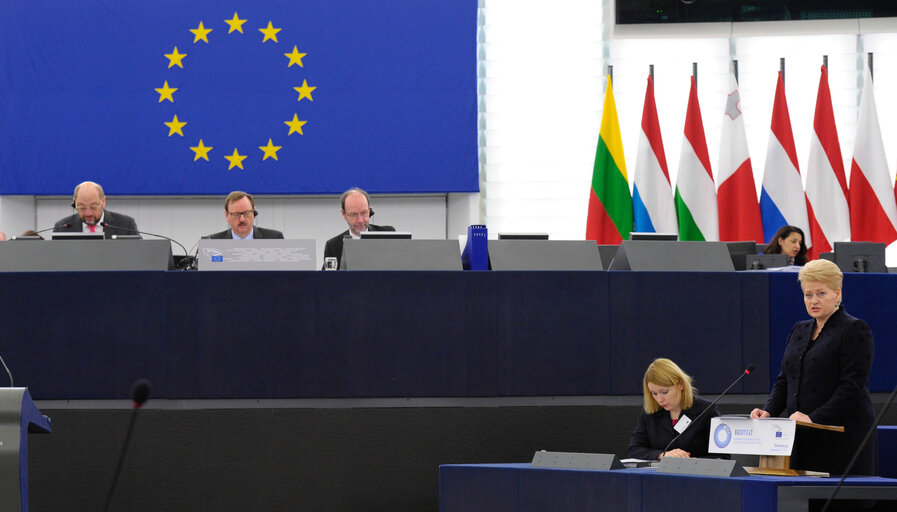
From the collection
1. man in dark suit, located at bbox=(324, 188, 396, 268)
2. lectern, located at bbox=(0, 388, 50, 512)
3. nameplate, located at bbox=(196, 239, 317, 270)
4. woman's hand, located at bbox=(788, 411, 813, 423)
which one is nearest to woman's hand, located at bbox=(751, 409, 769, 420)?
woman's hand, located at bbox=(788, 411, 813, 423)

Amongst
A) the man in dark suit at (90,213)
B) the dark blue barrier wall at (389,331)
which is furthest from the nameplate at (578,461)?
the man in dark suit at (90,213)

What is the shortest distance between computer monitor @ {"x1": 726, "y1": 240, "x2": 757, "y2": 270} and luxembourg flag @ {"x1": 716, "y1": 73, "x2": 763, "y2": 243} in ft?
8.41

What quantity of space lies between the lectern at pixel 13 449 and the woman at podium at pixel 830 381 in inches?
98.9

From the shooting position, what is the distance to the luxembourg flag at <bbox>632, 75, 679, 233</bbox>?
877 cm

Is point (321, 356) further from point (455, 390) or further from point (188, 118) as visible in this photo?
point (188, 118)

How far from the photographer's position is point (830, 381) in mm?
4012

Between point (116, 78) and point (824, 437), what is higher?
point (116, 78)

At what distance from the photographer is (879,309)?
5.50 meters

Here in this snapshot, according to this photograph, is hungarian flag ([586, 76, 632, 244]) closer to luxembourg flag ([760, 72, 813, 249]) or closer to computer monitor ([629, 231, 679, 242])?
luxembourg flag ([760, 72, 813, 249])

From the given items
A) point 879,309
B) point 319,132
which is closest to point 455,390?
point 879,309

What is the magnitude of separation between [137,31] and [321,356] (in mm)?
4730

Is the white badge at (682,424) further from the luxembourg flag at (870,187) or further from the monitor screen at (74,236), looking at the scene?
the luxembourg flag at (870,187)

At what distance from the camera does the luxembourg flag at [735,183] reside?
8.78 m

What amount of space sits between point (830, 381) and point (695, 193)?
194 inches
